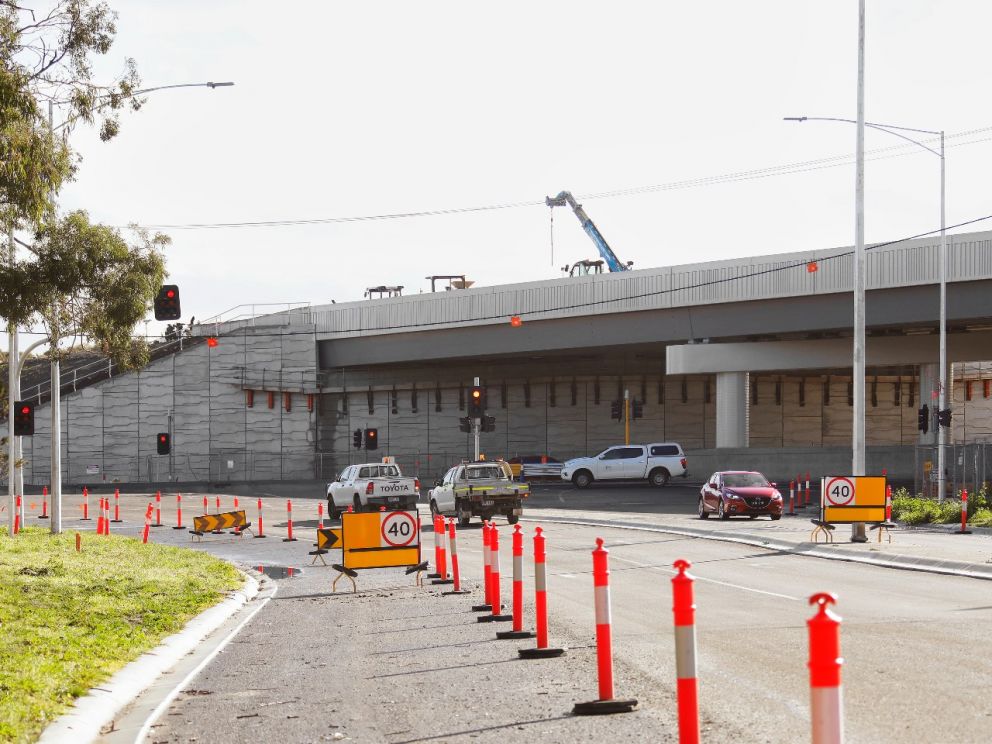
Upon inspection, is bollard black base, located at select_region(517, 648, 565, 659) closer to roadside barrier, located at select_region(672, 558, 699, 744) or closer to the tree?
roadside barrier, located at select_region(672, 558, 699, 744)

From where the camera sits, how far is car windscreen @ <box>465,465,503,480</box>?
37.0m

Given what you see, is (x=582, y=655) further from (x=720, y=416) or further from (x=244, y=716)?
(x=720, y=416)

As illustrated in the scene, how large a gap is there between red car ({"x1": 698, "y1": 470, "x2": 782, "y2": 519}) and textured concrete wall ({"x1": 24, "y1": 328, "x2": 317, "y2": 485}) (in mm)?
37057

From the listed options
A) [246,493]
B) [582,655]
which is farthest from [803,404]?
[582,655]

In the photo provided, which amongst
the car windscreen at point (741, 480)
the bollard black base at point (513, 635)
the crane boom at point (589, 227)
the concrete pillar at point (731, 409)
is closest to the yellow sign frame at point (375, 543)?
the bollard black base at point (513, 635)

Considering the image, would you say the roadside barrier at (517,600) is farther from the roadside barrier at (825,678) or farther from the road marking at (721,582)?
Result: the roadside barrier at (825,678)

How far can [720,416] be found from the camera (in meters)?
61.5

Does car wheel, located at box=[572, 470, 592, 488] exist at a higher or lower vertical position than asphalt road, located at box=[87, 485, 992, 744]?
lower

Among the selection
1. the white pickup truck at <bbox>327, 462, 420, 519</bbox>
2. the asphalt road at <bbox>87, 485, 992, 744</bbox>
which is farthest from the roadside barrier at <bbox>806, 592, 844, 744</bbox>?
the white pickup truck at <bbox>327, 462, 420, 519</bbox>

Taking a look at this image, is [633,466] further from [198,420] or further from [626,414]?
[198,420]

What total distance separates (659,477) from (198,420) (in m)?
24.9

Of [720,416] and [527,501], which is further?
[720,416]

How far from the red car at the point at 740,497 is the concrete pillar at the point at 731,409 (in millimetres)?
22454

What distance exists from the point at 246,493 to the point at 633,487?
17.2 metres
